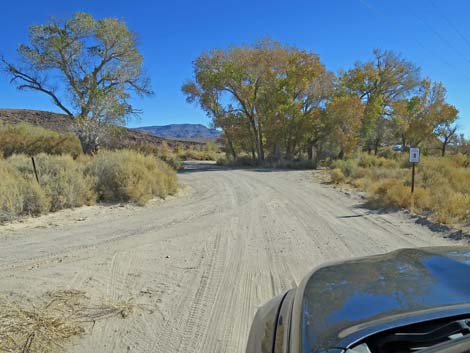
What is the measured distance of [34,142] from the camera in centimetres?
2172

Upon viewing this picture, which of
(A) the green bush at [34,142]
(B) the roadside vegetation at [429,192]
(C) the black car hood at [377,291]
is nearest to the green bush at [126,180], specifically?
(B) the roadside vegetation at [429,192]

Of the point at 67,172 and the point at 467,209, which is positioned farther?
the point at 67,172

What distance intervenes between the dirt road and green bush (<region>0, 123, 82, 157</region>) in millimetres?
15211

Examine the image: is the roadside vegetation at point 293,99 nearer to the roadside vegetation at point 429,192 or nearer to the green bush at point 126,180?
the roadside vegetation at point 429,192

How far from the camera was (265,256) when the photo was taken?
18.0 feet

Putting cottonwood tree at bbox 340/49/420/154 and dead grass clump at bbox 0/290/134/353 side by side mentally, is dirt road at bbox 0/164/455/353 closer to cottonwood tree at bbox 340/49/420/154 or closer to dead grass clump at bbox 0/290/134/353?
dead grass clump at bbox 0/290/134/353

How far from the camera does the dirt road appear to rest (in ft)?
11.0

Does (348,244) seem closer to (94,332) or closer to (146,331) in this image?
(146,331)

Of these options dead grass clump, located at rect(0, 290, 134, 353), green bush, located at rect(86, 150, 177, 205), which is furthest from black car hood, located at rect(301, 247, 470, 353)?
green bush, located at rect(86, 150, 177, 205)

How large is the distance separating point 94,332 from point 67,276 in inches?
67.9

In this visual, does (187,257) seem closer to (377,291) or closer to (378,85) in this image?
(377,291)

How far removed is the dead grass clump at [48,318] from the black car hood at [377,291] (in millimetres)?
2522

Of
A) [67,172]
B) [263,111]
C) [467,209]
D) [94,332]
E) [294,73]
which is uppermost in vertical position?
[294,73]

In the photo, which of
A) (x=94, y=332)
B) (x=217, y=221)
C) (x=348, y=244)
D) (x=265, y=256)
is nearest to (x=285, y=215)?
(x=217, y=221)
